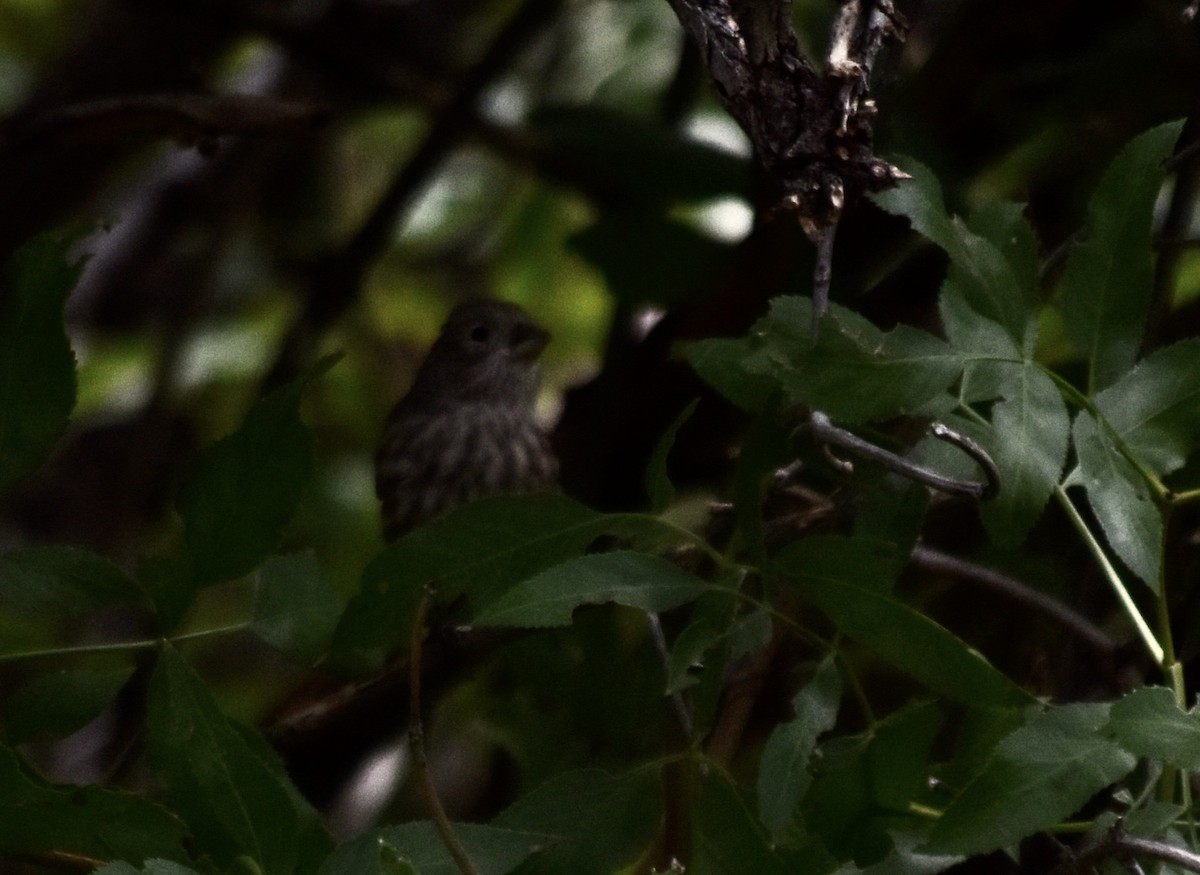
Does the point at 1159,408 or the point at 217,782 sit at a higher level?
the point at 1159,408

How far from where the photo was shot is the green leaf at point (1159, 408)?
169cm

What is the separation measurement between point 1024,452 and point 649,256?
1441 millimetres

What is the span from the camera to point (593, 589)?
160cm

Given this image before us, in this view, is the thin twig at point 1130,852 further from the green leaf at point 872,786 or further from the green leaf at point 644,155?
the green leaf at point 644,155

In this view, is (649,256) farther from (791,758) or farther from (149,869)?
(149,869)

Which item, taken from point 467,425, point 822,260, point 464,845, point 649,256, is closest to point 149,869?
point 464,845

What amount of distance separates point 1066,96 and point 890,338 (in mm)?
1579

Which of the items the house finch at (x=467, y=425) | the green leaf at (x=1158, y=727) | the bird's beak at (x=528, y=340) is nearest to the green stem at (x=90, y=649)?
the green leaf at (x=1158, y=727)

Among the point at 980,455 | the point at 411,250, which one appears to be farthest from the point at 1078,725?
the point at 411,250

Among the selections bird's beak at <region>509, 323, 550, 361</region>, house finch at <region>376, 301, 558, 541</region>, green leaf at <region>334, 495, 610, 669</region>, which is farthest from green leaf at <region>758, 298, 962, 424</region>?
bird's beak at <region>509, 323, 550, 361</region>

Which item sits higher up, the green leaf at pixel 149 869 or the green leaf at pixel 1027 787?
the green leaf at pixel 1027 787

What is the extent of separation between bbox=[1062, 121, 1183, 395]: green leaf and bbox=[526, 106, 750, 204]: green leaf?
4.60ft

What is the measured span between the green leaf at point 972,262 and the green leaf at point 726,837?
451mm

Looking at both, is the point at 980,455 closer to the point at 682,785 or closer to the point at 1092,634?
the point at 682,785
